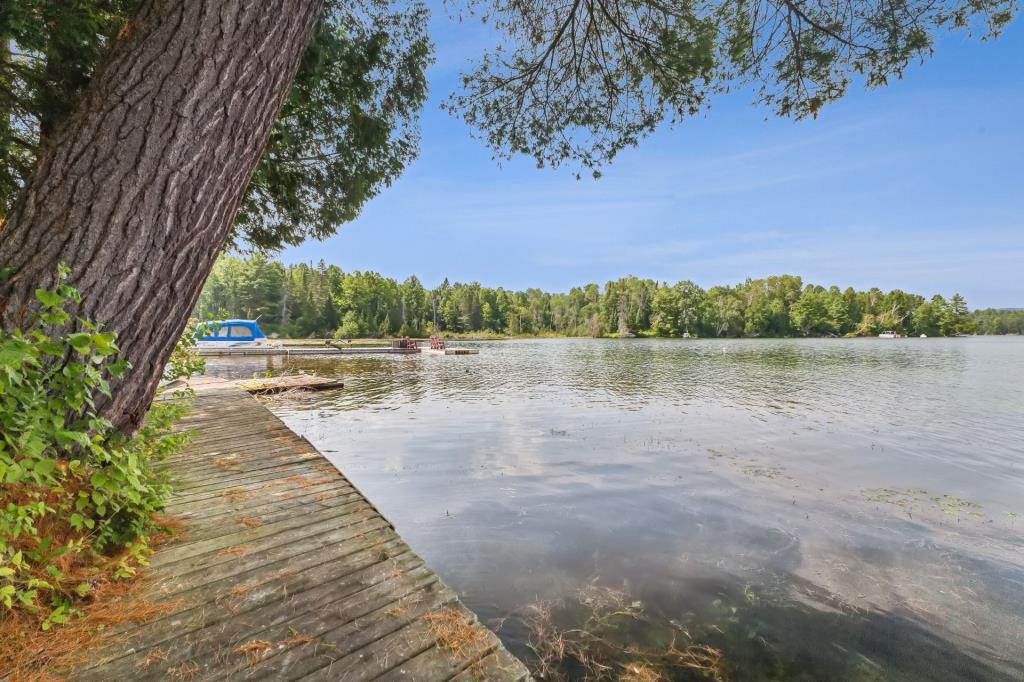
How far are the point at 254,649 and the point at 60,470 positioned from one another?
116 centimetres

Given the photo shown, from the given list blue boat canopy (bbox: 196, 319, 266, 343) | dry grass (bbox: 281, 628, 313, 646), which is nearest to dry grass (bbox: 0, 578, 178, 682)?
dry grass (bbox: 281, 628, 313, 646)

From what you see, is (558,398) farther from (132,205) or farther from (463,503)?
(132,205)

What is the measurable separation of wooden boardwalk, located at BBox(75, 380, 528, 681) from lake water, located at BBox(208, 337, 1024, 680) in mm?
1546

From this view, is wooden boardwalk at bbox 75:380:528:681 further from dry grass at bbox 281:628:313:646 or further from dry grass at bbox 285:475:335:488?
dry grass at bbox 285:475:335:488

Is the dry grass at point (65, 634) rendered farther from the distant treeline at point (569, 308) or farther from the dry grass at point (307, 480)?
the distant treeline at point (569, 308)

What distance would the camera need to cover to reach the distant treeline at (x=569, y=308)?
7219cm

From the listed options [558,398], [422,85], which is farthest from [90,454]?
[558,398]

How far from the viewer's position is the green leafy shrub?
156 centimetres

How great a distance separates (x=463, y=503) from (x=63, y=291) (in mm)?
5438

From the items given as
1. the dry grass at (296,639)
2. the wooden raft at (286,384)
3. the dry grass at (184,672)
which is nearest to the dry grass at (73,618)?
the dry grass at (184,672)

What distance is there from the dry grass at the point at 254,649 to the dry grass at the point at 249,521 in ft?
4.54

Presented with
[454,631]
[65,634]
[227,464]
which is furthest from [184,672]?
[227,464]

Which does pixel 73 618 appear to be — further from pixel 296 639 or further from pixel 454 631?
pixel 454 631

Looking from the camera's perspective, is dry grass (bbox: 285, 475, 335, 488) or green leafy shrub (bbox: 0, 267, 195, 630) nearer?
green leafy shrub (bbox: 0, 267, 195, 630)
